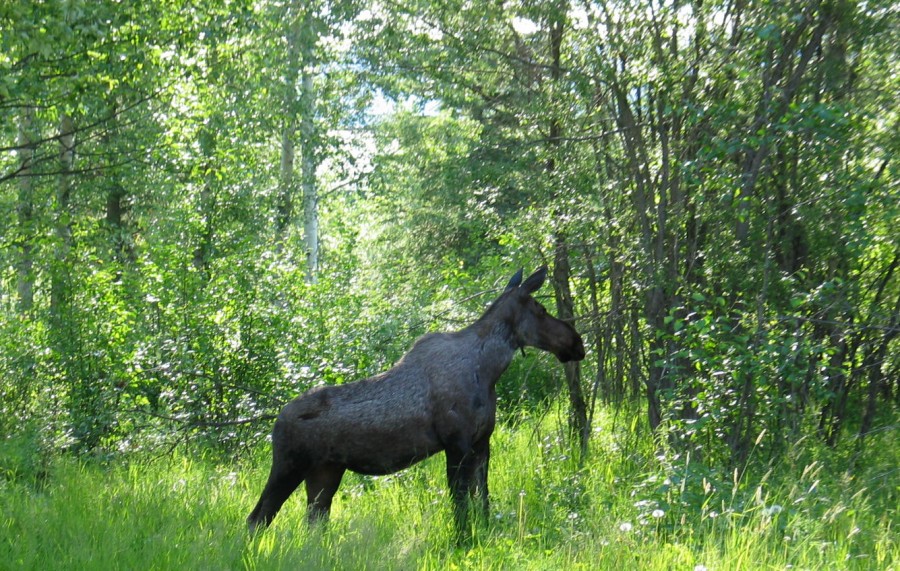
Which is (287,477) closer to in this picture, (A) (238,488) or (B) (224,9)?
(A) (238,488)

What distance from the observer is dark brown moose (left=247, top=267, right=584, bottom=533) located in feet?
25.0

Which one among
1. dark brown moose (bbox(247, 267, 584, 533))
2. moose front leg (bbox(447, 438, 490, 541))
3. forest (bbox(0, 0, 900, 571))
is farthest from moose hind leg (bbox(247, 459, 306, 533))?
moose front leg (bbox(447, 438, 490, 541))

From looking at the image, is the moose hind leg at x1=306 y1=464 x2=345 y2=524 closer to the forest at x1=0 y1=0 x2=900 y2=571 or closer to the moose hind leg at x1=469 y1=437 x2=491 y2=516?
the forest at x1=0 y1=0 x2=900 y2=571

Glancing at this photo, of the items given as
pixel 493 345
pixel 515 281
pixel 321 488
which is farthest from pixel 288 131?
pixel 321 488

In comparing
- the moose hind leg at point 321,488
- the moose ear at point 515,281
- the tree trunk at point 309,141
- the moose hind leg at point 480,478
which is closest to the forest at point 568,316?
the moose hind leg at point 480,478

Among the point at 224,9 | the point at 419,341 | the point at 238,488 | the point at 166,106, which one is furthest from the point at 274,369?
the point at 166,106

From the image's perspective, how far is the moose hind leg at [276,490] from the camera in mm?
7578

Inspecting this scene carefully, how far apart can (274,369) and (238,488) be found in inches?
117

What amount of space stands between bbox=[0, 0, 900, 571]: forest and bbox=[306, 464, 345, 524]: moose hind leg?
1.20ft

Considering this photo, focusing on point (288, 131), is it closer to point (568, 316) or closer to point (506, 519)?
point (568, 316)

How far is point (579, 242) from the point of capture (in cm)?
1065

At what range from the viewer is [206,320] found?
12.2 m

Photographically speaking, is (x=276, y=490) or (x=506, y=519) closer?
(x=276, y=490)

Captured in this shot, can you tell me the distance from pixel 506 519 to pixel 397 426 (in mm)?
1250
